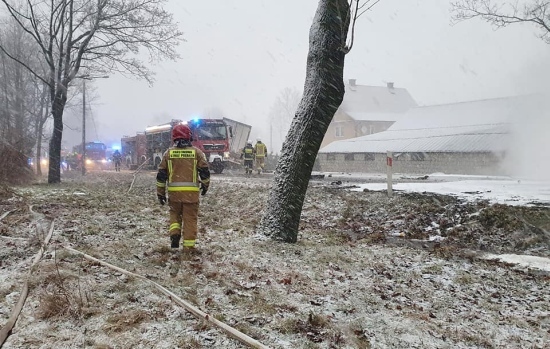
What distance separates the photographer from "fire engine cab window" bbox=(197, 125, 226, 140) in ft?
82.2

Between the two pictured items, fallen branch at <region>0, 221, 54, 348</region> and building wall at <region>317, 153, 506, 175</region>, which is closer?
fallen branch at <region>0, 221, 54, 348</region>

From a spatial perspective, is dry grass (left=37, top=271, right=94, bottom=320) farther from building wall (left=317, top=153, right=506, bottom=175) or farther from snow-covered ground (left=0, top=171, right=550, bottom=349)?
building wall (left=317, top=153, right=506, bottom=175)

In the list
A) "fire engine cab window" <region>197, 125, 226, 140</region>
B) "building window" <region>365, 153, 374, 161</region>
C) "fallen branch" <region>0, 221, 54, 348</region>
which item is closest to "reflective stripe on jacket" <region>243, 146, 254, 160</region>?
"fire engine cab window" <region>197, 125, 226, 140</region>

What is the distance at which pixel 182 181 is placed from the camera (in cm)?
625

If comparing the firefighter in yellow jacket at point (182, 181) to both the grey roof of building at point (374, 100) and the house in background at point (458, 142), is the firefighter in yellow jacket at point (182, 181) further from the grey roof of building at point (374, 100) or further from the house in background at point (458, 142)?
the grey roof of building at point (374, 100)

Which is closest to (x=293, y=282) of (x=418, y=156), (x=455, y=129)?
(x=418, y=156)

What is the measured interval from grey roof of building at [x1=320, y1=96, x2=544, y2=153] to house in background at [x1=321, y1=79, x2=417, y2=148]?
55.8ft

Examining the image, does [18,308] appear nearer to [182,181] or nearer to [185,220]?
[185,220]

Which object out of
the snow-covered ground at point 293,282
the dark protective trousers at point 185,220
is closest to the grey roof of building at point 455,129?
the snow-covered ground at point 293,282

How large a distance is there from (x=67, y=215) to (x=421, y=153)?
1181 inches

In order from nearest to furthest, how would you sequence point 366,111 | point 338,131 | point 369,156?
point 369,156 < point 338,131 < point 366,111

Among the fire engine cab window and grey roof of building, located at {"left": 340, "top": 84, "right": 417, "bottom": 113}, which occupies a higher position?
grey roof of building, located at {"left": 340, "top": 84, "right": 417, "bottom": 113}

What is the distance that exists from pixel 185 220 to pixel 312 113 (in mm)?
2902

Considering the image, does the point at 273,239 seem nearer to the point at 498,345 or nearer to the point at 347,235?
the point at 347,235
